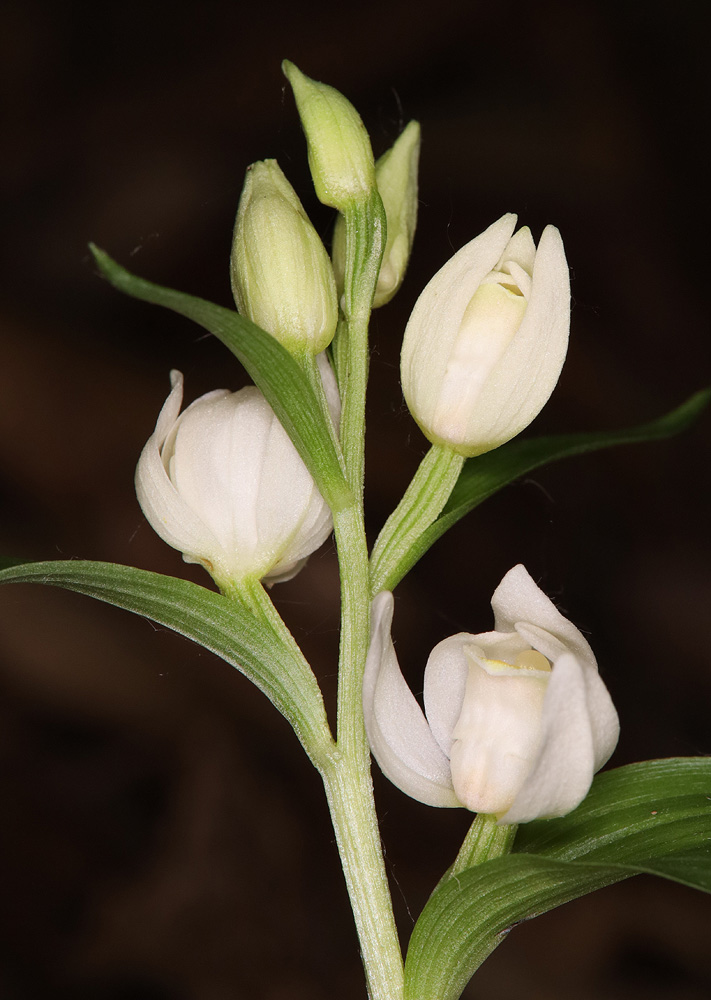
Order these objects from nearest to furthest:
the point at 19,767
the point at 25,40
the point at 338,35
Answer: the point at 19,767, the point at 25,40, the point at 338,35

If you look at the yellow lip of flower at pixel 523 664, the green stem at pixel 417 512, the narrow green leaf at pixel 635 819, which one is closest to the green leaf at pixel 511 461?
the green stem at pixel 417 512

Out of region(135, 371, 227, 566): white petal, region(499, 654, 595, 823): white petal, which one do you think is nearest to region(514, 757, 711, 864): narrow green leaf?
region(499, 654, 595, 823): white petal

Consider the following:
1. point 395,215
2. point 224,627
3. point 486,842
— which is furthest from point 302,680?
point 395,215

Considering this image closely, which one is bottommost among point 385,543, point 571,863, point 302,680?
point 571,863

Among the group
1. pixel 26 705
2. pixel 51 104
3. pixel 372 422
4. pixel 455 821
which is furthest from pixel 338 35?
pixel 455 821

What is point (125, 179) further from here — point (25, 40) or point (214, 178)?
point (25, 40)

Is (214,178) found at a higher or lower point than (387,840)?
higher

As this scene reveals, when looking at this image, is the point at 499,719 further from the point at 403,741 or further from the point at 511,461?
the point at 511,461

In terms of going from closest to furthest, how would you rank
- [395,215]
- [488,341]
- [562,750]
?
[562,750]
[488,341]
[395,215]
